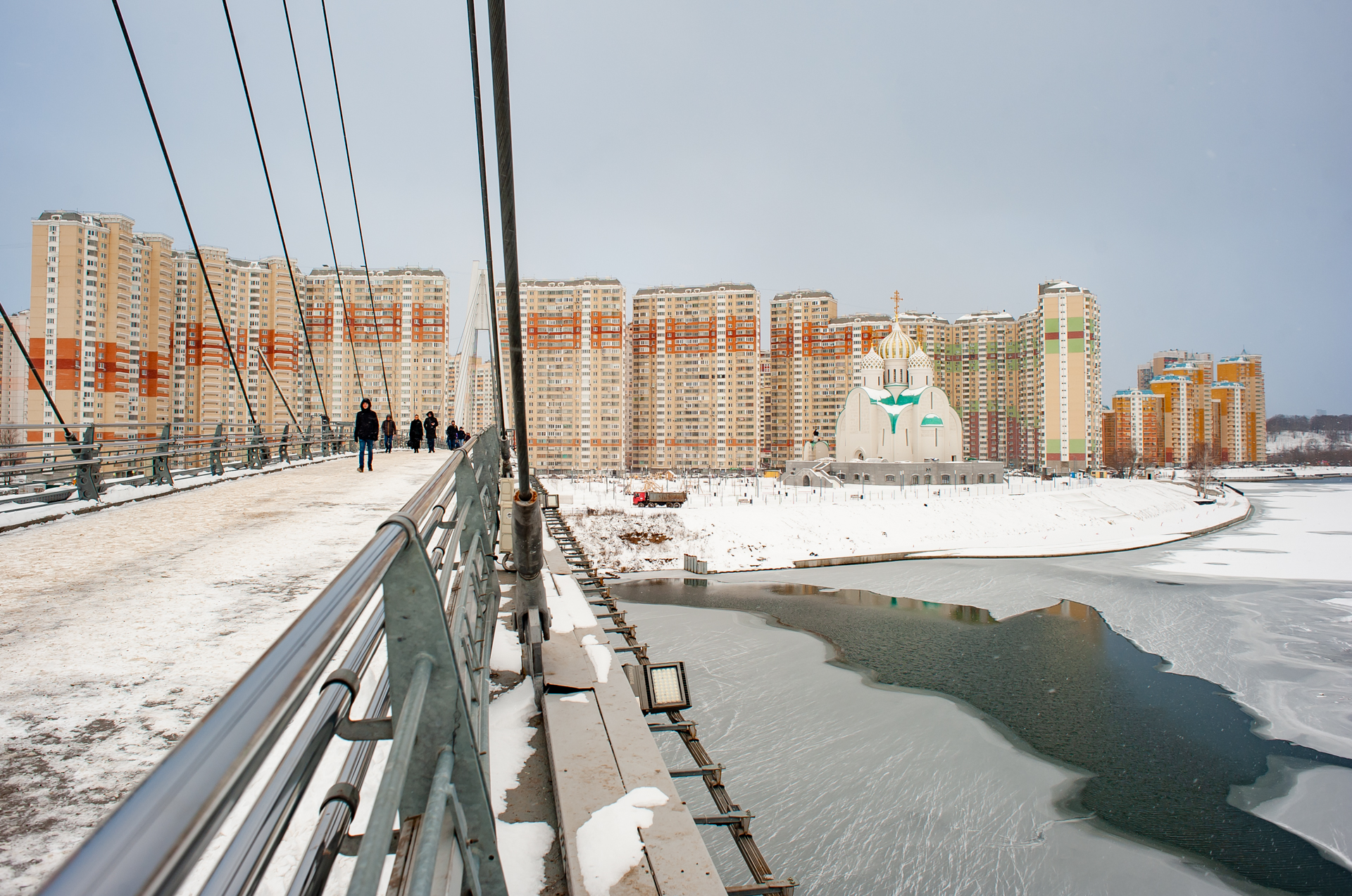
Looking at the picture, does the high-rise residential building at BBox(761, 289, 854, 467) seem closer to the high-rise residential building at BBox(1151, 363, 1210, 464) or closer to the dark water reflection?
the dark water reflection

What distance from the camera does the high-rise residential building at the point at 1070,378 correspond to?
182ft

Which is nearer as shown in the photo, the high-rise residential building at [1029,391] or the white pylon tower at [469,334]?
the white pylon tower at [469,334]

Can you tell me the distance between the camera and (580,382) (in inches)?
2352

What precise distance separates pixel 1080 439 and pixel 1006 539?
2660 cm

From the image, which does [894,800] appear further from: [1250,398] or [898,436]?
[1250,398]

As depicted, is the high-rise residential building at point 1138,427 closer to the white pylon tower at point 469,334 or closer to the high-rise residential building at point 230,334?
the white pylon tower at point 469,334

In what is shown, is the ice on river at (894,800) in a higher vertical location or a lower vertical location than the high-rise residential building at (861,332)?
lower

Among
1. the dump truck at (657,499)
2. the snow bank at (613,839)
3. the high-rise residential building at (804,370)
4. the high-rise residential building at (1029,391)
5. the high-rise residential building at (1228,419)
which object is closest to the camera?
the snow bank at (613,839)

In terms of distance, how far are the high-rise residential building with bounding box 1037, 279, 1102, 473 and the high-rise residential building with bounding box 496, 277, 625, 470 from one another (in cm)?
3469

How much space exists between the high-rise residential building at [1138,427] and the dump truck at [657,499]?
6680 cm

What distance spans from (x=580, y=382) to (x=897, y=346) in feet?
84.5

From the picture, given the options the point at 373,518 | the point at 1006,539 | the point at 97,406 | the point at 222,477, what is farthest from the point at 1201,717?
the point at 97,406

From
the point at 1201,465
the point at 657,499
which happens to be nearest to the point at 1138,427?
the point at 1201,465

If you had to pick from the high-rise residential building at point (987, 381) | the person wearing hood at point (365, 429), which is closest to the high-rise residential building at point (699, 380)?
the high-rise residential building at point (987, 381)
